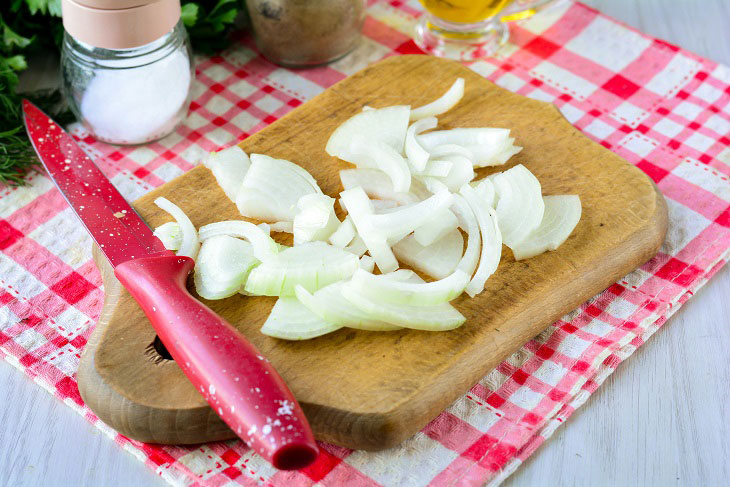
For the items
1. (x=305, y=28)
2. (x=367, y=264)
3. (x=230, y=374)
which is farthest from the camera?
(x=305, y=28)

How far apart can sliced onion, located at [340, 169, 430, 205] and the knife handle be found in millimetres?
415

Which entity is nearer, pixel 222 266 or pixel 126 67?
pixel 222 266

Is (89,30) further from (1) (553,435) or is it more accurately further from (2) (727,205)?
(2) (727,205)

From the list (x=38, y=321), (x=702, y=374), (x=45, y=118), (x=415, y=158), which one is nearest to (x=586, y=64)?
(x=415, y=158)

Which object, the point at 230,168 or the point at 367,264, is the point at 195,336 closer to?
the point at 367,264

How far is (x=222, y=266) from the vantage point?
138cm

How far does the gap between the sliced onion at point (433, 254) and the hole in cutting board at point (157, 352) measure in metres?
0.41

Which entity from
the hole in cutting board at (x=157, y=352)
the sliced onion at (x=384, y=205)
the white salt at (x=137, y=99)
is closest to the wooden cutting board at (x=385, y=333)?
the hole in cutting board at (x=157, y=352)

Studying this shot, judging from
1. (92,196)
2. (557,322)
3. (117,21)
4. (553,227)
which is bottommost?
(557,322)

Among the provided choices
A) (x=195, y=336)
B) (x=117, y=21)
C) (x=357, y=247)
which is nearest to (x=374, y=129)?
(x=357, y=247)

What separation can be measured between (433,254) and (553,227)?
9.0 inches

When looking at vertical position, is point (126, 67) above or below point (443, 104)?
above

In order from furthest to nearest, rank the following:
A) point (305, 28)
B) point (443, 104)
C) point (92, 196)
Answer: point (305, 28)
point (443, 104)
point (92, 196)

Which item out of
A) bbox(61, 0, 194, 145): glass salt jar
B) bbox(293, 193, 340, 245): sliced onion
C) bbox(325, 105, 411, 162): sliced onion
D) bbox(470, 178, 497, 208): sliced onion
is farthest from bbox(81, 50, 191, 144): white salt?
bbox(470, 178, 497, 208): sliced onion
